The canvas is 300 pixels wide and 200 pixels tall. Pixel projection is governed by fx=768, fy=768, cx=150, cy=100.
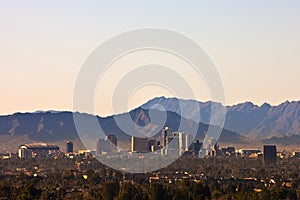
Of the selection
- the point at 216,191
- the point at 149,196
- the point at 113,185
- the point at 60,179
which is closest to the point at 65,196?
the point at 113,185

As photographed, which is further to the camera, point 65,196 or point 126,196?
point 65,196

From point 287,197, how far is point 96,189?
34099mm

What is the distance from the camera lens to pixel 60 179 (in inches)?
6309

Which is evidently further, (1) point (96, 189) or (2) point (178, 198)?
(1) point (96, 189)

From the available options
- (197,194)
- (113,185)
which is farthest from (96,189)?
(197,194)

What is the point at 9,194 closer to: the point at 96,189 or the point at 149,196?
the point at 149,196

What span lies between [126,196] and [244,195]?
1578 centimetres

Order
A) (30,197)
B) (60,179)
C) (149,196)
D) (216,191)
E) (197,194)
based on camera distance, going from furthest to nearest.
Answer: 1. (60,179)
2. (216,191)
3. (197,194)
4. (149,196)
5. (30,197)

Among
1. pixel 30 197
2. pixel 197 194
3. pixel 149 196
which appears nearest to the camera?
pixel 30 197

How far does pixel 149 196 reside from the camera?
4050 inches

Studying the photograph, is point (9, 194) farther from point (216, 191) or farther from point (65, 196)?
point (216, 191)

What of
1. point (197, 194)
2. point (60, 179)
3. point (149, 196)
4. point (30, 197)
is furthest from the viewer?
point (60, 179)

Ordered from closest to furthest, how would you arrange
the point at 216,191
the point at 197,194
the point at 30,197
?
1. the point at 30,197
2. the point at 197,194
3. the point at 216,191

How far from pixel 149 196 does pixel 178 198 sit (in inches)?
170
